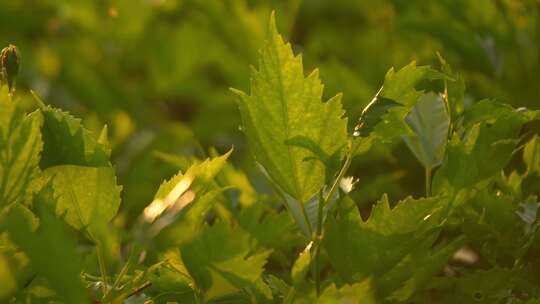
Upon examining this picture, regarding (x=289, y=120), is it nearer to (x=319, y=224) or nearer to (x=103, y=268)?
(x=319, y=224)

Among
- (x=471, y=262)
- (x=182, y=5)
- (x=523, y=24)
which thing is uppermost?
(x=523, y=24)

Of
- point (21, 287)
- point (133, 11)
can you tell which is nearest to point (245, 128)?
point (21, 287)

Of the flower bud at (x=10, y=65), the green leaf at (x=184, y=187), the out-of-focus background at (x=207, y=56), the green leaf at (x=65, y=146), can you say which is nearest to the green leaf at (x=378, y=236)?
the green leaf at (x=184, y=187)

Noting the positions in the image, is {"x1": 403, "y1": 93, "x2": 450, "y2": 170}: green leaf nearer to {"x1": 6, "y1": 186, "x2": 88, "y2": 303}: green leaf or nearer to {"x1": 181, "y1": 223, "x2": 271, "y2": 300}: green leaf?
{"x1": 181, "y1": 223, "x2": 271, "y2": 300}: green leaf

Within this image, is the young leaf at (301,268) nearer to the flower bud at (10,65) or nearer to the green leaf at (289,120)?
the green leaf at (289,120)

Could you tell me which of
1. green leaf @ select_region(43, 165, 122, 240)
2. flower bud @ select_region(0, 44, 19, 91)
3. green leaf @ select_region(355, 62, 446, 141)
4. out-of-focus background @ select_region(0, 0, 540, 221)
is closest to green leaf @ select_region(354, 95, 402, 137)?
green leaf @ select_region(355, 62, 446, 141)

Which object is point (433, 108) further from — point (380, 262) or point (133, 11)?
point (133, 11)
